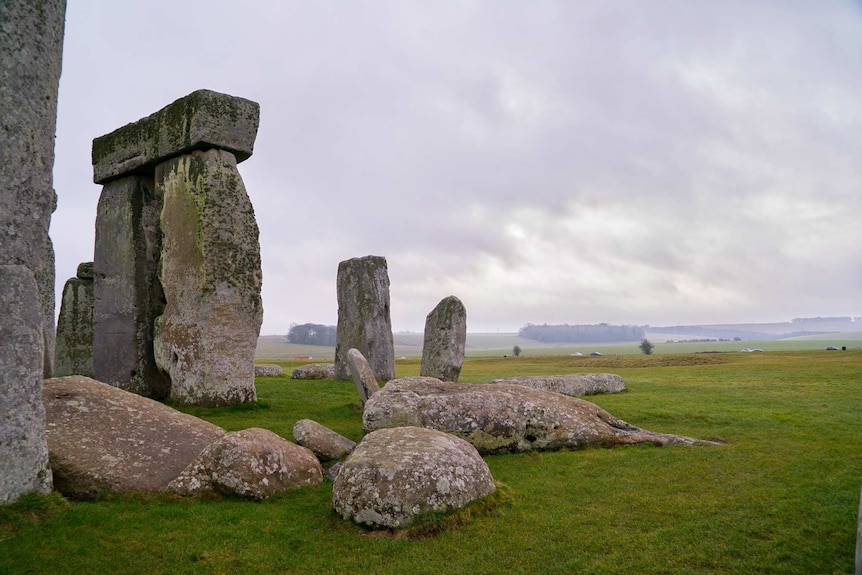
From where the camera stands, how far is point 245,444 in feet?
23.3

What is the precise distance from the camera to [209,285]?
13.4 meters

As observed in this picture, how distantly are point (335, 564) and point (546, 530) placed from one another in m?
2.18

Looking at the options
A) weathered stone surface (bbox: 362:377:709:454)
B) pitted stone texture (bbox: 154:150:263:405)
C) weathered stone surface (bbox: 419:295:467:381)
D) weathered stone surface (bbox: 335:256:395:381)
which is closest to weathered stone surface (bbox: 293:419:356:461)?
weathered stone surface (bbox: 362:377:709:454)

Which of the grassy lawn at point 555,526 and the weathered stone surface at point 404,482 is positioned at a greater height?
the weathered stone surface at point 404,482

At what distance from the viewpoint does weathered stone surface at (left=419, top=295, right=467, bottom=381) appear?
64.1ft

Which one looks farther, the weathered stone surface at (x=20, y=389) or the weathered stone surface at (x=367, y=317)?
the weathered stone surface at (x=367, y=317)

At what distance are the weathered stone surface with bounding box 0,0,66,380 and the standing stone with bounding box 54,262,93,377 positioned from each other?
14765 millimetres

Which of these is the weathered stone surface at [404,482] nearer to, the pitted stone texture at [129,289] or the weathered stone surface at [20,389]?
the weathered stone surface at [20,389]

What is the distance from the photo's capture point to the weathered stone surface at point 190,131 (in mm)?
13648

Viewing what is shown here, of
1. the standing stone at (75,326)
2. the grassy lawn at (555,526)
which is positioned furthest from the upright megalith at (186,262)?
the grassy lawn at (555,526)

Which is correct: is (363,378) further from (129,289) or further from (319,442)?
(129,289)

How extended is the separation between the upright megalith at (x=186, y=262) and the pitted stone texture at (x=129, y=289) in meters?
0.03

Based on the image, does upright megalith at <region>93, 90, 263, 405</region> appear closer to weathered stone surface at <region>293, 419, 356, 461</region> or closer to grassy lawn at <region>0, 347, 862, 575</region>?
weathered stone surface at <region>293, 419, 356, 461</region>

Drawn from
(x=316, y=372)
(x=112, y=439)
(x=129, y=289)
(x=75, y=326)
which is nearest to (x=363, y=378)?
(x=112, y=439)
